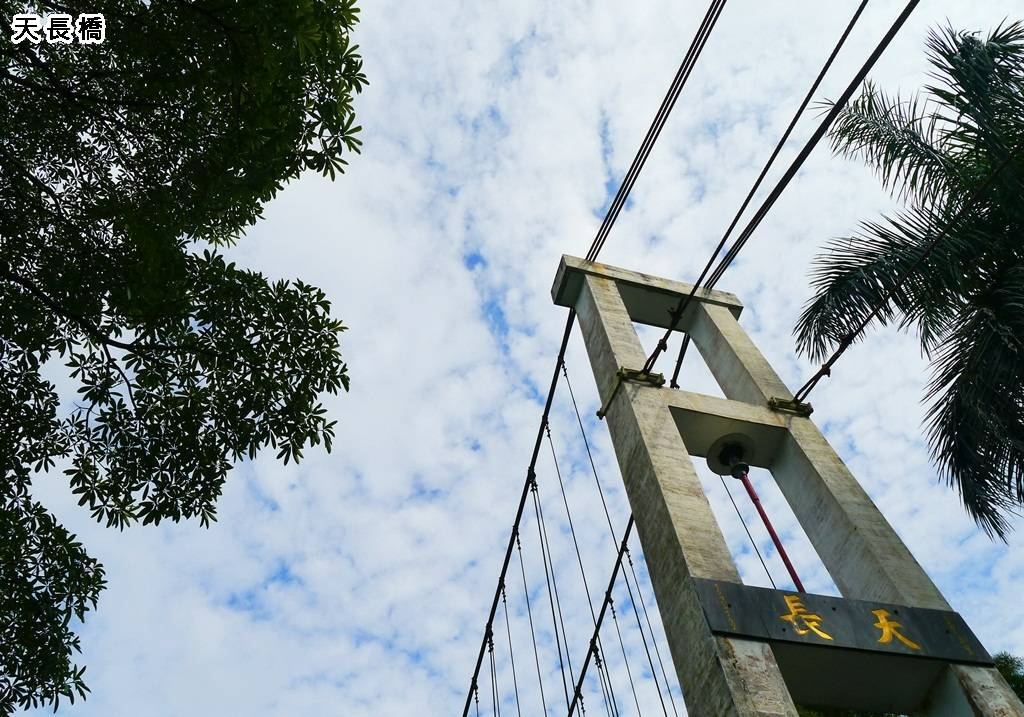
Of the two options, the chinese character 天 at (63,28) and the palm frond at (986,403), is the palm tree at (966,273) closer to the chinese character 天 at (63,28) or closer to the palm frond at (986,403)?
the palm frond at (986,403)

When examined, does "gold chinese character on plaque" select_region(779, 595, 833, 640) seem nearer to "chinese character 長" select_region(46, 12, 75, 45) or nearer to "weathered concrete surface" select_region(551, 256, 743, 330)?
"weathered concrete surface" select_region(551, 256, 743, 330)

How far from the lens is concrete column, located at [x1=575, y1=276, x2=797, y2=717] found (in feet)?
18.0

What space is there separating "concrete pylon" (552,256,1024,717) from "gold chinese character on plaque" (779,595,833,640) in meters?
0.13

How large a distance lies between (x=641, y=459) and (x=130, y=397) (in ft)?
14.3

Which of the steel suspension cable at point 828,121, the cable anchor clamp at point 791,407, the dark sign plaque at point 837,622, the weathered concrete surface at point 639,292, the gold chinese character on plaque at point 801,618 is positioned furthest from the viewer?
the weathered concrete surface at point 639,292

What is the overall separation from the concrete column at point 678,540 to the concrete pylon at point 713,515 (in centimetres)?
1

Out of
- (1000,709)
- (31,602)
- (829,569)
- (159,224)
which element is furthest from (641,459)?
(31,602)

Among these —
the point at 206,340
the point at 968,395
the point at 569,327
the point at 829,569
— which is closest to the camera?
the point at 206,340

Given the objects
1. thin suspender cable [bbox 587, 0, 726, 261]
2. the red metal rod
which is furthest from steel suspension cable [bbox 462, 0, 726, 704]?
the red metal rod

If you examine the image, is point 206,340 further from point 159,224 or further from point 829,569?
point 829,569

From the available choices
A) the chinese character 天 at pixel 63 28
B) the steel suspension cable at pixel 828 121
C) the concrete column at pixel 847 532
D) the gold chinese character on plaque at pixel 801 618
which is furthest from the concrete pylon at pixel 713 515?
the chinese character 天 at pixel 63 28

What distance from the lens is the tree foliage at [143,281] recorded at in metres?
5.63

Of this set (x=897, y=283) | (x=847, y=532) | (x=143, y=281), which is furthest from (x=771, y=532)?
(x=143, y=281)

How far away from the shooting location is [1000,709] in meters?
5.82
